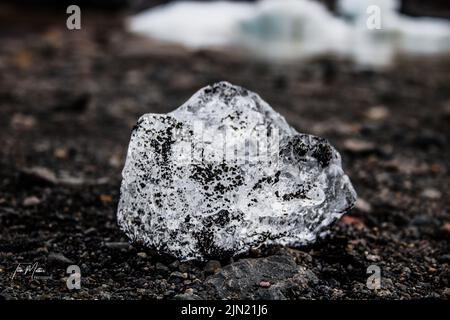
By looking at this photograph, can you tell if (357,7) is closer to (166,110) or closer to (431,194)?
(166,110)

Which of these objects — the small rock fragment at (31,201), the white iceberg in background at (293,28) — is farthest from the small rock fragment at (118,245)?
the white iceberg in background at (293,28)

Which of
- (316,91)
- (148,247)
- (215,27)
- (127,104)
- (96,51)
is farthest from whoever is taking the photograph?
(215,27)

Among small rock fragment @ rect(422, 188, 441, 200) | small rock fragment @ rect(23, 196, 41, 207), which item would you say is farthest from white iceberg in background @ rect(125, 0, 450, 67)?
small rock fragment @ rect(23, 196, 41, 207)

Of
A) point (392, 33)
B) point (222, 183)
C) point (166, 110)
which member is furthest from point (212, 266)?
point (392, 33)

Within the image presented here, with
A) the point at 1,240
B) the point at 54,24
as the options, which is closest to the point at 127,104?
the point at 1,240

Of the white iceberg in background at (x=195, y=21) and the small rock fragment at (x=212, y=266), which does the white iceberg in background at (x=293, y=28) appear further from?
the small rock fragment at (x=212, y=266)
